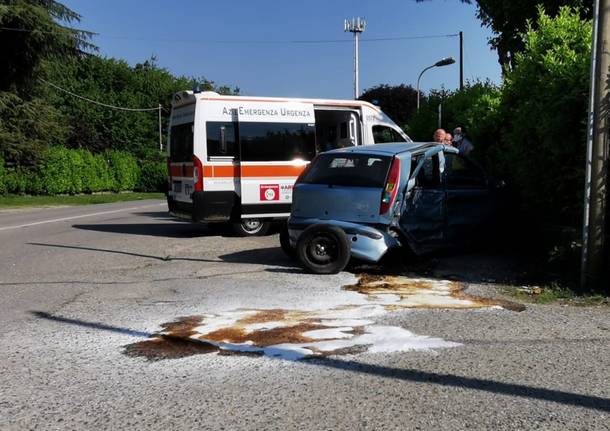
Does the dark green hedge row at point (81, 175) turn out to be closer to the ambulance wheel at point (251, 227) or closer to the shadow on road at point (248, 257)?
the ambulance wheel at point (251, 227)

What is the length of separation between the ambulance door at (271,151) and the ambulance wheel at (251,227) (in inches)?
11.6

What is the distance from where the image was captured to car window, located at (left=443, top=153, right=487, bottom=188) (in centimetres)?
888

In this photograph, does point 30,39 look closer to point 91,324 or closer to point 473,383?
point 91,324

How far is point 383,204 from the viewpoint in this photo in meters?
7.95

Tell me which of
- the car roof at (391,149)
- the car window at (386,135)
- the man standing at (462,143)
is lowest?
the car roof at (391,149)

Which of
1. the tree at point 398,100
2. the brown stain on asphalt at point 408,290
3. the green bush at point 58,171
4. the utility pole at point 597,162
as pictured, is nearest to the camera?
the brown stain on asphalt at point 408,290

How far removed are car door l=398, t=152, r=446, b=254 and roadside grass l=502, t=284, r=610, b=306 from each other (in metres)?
1.53

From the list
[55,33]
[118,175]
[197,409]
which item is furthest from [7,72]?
[197,409]

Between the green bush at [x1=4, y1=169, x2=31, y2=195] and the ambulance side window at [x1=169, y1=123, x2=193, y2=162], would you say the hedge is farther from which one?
the ambulance side window at [x1=169, y1=123, x2=193, y2=162]

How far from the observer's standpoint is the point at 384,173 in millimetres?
8086

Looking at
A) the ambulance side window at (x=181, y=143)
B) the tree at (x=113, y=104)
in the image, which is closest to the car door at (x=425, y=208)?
the ambulance side window at (x=181, y=143)

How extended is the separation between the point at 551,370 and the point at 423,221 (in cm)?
417

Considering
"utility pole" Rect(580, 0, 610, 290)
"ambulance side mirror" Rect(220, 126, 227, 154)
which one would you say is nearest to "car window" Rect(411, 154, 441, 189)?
"utility pole" Rect(580, 0, 610, 290)

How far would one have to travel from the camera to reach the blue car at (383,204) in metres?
7.94
